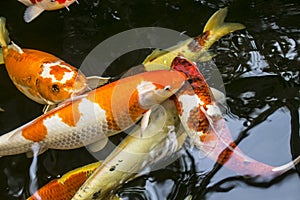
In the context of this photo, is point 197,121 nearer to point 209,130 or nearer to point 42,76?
point 209,130

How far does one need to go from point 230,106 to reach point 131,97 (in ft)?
1.29

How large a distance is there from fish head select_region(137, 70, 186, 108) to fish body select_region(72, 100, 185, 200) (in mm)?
70

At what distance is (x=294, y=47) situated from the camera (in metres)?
2.05

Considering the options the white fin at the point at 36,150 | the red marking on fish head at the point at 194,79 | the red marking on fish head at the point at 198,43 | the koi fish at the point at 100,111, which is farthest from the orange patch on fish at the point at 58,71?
the red marking on fish head at the point at 198,43

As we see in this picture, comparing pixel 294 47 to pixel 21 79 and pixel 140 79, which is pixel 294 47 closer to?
pixel 140 79

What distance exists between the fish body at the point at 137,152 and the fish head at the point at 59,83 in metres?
0.23

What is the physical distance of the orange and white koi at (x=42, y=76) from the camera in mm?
1779

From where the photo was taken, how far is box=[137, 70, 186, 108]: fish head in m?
1.69

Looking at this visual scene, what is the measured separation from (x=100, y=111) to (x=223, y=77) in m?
0.51

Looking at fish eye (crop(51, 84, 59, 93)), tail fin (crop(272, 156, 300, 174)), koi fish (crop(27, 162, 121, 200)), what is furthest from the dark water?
fish eye (crop(51, 84, 59, 93))

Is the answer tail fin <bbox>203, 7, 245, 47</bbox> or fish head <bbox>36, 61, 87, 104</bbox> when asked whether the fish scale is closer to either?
fish head <bbox>36, 61, 87, 104</bbox>

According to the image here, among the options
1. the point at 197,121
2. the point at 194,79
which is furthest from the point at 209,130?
the point at 194,79

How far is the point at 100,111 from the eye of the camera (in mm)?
1708


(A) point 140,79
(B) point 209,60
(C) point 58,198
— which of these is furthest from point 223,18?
(C) point 58,198
